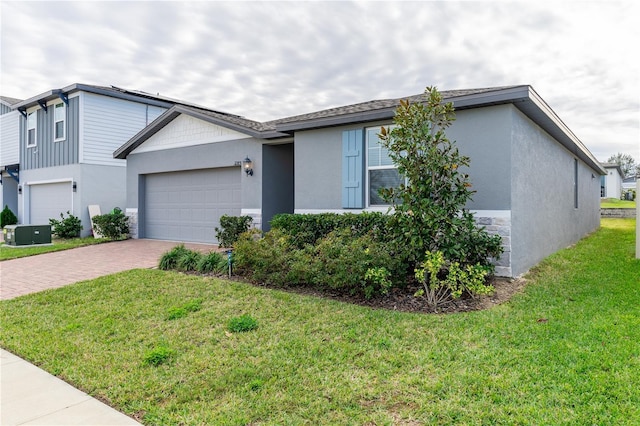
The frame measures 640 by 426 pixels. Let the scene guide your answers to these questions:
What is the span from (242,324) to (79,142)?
13.7 m

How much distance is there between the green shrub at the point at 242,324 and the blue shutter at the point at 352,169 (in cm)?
410

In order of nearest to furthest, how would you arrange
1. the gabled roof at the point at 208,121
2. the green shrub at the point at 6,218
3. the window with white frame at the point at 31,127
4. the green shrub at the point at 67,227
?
the gabled roof at the point at 208,121 < the green shrub at the point at 67,227 < the window with white frame at the point at 31,127 < the green shrub at the point at 6,218

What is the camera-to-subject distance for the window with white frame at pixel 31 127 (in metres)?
16.7

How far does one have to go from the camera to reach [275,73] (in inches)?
498

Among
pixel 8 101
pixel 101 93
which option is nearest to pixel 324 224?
pixel 101 93

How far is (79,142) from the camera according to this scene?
577 inches

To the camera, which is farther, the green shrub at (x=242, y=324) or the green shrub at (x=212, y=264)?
the green shrub at (x=212, y=264)

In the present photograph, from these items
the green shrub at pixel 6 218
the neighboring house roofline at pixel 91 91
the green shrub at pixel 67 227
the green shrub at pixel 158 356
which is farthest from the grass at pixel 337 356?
the green shrub at pixel 6 218

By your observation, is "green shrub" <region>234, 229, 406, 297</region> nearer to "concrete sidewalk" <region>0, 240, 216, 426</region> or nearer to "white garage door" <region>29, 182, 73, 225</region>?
"concrete sidewalk" <region>0, 240, 216, 426</region>

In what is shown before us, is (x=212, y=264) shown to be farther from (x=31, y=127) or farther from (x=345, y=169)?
(x=31, y=127)

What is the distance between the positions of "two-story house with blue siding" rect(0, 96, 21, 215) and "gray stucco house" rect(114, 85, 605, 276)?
8.61 meters

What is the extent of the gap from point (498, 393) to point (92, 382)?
3349 millimetres

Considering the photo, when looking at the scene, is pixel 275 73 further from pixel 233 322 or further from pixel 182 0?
pixel 233 322

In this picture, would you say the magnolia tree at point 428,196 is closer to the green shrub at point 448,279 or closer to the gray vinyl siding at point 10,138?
the green shrub at point 448,279
